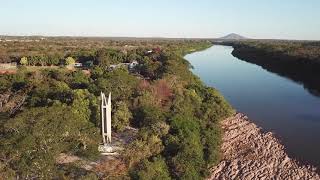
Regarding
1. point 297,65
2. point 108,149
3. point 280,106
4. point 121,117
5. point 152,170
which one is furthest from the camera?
point 297,65

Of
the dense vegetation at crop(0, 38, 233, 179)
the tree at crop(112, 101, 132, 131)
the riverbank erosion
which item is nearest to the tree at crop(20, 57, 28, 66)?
the dense vegetation at crop(0, 38, 233, 179)

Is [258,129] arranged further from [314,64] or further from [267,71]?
[267,71]

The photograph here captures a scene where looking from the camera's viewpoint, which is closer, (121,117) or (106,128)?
(106,128)

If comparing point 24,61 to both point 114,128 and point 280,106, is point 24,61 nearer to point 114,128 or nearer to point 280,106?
point 280,106

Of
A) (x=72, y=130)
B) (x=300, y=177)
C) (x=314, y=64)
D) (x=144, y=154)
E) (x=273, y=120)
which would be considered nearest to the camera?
(x=72, y=130)

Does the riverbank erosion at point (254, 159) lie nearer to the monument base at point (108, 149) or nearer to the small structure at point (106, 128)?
the monument base at point (108, 149)

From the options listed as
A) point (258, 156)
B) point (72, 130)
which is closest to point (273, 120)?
point (258, 156)

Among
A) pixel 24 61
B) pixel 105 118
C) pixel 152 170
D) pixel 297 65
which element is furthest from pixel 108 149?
pixel 297 65
